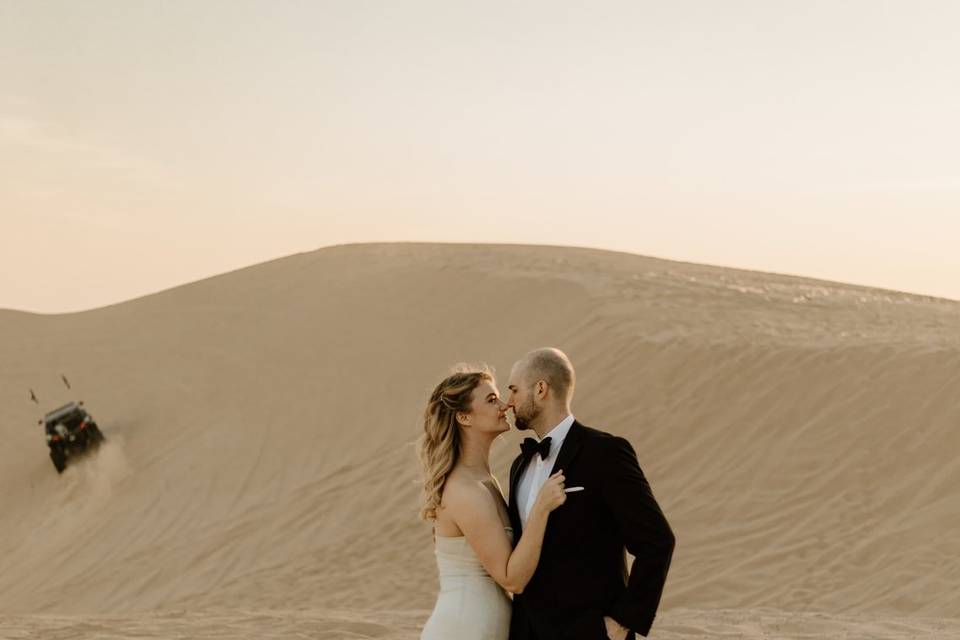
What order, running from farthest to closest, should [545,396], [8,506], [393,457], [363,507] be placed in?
[8,506] < [393,457] < [363,507] < [545,396]

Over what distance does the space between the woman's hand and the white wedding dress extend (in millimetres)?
277

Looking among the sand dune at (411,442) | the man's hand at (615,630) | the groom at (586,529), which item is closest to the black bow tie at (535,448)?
the groom at (586,529)

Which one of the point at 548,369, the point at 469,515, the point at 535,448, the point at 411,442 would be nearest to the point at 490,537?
the point at 469,515

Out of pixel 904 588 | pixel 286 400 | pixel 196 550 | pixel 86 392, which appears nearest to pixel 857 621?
pixel 904 588

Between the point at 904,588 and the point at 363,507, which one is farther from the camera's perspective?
the point at 363,507

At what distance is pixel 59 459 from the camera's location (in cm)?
2050

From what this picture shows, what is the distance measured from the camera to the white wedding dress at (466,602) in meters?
4.21

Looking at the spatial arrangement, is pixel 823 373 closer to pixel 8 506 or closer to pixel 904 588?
pixel 904 588

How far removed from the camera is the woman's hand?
3938 mm

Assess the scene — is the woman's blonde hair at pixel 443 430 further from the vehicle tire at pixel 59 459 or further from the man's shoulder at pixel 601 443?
the vehicle tire at pixel 59 459

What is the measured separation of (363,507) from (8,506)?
6833mm

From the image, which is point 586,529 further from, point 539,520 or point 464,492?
point 464,492

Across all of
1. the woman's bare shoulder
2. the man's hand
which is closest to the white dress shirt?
the woman's bare shoulder

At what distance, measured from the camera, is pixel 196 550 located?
1659 centimetres
